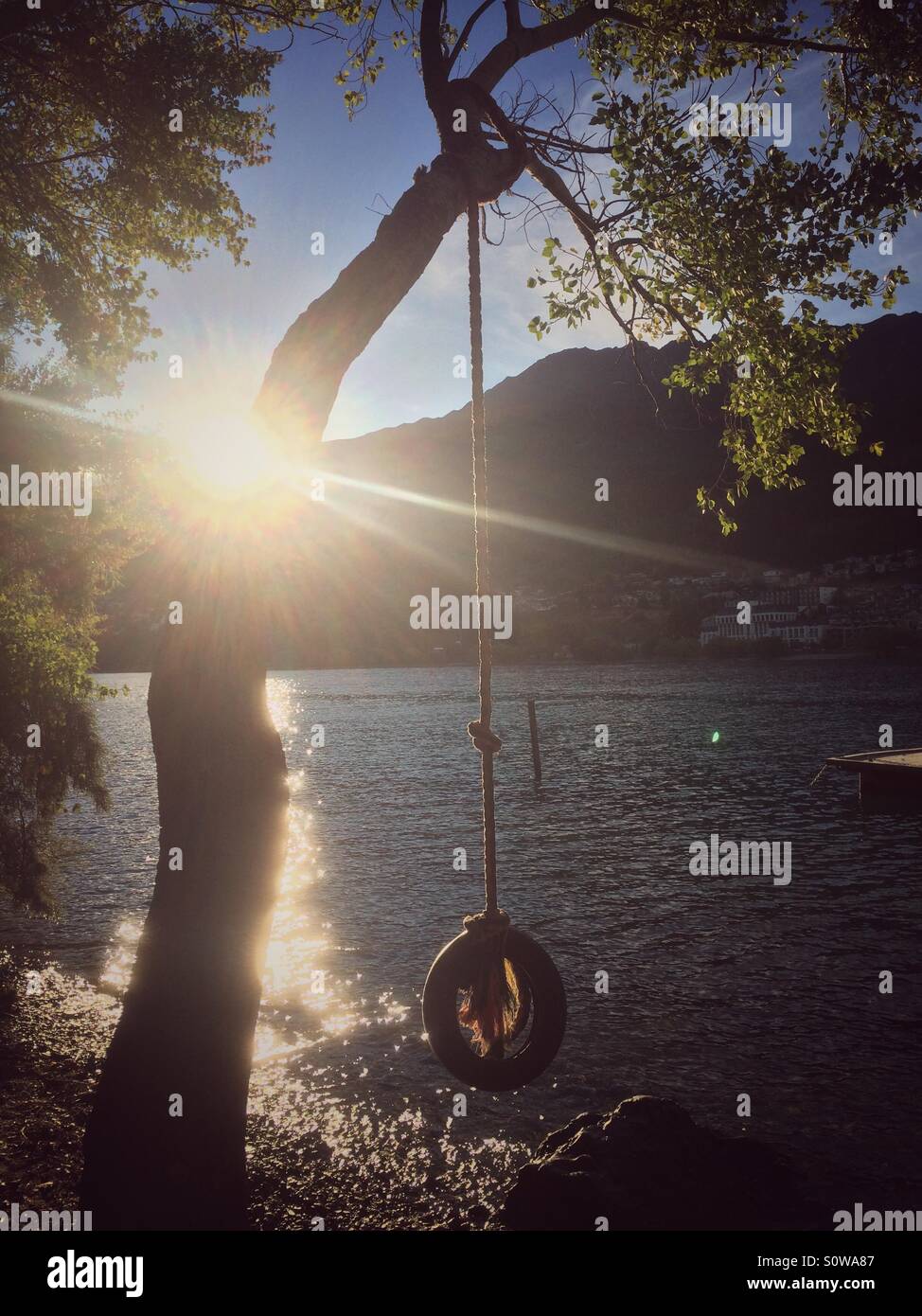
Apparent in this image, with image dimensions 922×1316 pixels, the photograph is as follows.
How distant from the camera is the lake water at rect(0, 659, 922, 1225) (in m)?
9.11

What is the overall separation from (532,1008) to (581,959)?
11112 mm

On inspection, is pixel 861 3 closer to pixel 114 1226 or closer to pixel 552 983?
pixel 552 983

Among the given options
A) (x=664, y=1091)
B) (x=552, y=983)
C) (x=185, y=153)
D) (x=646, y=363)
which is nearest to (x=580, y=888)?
(x=664, y=1091)

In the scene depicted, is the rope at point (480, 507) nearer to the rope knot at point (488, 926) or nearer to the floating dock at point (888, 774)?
the rope knot at point (488, 926)

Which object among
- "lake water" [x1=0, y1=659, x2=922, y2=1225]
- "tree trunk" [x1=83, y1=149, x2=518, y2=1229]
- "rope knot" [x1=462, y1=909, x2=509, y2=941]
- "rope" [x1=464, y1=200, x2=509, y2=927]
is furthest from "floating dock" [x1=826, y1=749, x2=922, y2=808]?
"tree trunk" [x1=83, y1=149, x2=518, y2=1229]

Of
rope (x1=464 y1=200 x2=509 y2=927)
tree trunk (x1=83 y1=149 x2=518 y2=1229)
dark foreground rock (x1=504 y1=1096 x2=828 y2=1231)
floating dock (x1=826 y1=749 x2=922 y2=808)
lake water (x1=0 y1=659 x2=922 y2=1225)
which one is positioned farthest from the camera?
floating dock (x1=826 y1=749 x2=922 y2=808)

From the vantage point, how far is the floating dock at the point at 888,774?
26641 mm

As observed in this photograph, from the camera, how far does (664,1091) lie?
33.3 feet

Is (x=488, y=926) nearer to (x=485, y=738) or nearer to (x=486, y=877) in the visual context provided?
(x=486, y=877)

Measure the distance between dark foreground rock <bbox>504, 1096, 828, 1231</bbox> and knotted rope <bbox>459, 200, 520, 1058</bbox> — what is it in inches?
102

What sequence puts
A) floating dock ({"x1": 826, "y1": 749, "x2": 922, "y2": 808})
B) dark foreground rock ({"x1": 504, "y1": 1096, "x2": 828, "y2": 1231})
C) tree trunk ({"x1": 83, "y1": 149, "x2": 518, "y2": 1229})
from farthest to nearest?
1. floating dock ({"x1": 826, "y1": 749, "x2": 922, "y2": 808})
2. dark foreground rock ({"x1": 504, "y1": 1096, "x2": 828, "y2": 1231})
3. tree trunk ({"x1": 83, "y1": 149, "x2": 518, "y2": 1229})

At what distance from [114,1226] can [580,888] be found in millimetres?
16991

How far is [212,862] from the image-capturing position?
17.8 feet

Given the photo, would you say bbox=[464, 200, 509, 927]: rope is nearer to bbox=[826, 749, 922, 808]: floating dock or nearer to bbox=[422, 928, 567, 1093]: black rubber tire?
bbox=[422, 928, 567, 1093]: black rubber tire
